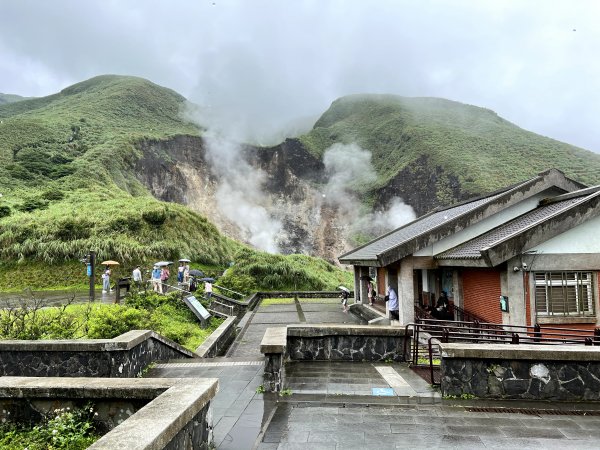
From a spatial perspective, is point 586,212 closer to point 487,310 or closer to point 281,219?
point 487,310

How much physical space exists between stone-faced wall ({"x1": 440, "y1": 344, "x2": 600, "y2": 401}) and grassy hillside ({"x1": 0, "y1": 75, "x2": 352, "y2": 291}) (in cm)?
2387

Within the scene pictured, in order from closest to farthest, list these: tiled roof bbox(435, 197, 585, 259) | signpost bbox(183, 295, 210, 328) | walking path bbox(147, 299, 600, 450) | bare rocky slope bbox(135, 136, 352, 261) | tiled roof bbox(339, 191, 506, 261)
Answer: walking path bbox(147, 299, 600, 450) < tiled roof bbox(435, 197, 585, 259) < tiled roof bbox(339, 191, 506, 261) < signpost bbox(183, 295, 210, 328) < bare rocky slope bbox(135, 136, 352, 261)

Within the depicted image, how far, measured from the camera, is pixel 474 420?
559cm

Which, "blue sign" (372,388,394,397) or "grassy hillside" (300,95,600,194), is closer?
"blue sign" (372,388,394,397)

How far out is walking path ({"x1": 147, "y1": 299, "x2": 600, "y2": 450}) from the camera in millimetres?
4902

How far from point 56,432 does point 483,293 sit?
10760mm

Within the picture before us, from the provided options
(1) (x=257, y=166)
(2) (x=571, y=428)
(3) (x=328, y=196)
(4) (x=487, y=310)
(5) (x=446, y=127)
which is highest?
(5) (x=446, y=127)

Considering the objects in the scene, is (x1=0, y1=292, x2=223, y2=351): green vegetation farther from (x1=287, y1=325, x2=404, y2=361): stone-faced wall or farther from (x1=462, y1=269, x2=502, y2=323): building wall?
(x1=462, y1=269, x2=502, y2=323): building wall

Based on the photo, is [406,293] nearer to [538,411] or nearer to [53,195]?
[538,411]

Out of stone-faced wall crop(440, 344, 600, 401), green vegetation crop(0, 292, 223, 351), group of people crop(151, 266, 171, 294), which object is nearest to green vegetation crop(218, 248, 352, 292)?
group of people crop(151, 266, 171, 294)

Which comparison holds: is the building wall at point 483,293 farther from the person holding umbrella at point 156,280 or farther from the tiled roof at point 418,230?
the person holding umbrella at point 156,280

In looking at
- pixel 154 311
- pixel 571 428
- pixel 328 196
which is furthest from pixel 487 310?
pixel 328 196

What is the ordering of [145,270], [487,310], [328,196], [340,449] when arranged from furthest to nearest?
[328,196] → [145,270] → [487,310] → [340,449]

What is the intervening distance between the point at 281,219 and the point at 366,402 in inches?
2465
